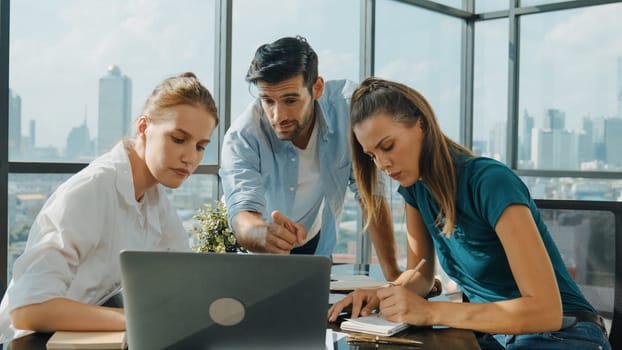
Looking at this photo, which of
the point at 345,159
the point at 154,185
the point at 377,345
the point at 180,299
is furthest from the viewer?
the point at 345,159

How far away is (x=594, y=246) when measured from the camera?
213 centimetres

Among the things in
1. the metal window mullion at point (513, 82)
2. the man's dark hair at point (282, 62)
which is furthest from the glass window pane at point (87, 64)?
the metal window mullion at point (513, 82)

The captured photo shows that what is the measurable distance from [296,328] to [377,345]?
0.30 metres

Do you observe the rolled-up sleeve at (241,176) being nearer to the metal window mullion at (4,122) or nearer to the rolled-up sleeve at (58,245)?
the rolled-up sleeve at (58,245)

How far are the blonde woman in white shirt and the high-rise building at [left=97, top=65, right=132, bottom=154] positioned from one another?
1.77m

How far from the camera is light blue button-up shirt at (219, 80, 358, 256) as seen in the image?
2.45 m

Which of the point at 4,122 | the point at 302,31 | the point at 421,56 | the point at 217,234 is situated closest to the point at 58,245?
the point at 4,122

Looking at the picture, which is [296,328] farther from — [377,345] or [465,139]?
[465,139]

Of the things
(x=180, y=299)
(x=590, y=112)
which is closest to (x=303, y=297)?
(x=180, y=299)

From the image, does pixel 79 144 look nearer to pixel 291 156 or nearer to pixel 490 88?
pixel 291 156

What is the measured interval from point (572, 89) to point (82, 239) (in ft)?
15.9

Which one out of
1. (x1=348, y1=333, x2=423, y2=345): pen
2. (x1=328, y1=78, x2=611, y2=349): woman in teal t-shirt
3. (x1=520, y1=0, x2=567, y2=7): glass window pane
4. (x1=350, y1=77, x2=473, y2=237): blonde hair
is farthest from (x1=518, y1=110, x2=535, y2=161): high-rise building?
(x1=348, y1=333, x2=423, y2=345): pen

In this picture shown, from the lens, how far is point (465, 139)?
20.0ft

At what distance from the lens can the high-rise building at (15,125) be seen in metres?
3.21
